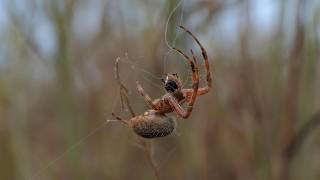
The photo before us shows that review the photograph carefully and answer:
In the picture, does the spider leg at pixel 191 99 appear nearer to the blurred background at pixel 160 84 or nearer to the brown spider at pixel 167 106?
the brown spider at pixel 167 106

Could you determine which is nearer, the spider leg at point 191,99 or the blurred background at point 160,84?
the spider leg at point 191,99

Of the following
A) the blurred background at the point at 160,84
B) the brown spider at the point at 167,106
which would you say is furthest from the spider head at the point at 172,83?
the blurred background at the point at 160,84

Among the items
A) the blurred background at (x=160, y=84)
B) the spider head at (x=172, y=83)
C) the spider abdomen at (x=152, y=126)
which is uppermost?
the spider head at (x=172, y=83)

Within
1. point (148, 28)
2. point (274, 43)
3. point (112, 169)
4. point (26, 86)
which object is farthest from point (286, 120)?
point (26, 86)

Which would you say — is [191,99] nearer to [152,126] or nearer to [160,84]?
[152,126]

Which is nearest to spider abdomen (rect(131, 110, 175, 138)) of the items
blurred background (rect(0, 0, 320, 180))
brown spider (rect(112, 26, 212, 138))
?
brown spider (rect(112, 26, 212, 138))

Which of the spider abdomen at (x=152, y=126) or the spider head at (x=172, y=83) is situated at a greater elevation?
the spider head at (x=172, y=83)

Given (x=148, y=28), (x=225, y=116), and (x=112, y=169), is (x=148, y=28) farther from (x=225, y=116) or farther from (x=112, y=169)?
(x=112, y=169)

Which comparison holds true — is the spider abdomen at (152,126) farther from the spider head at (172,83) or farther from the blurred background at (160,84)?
the blurred background at (160,84)
